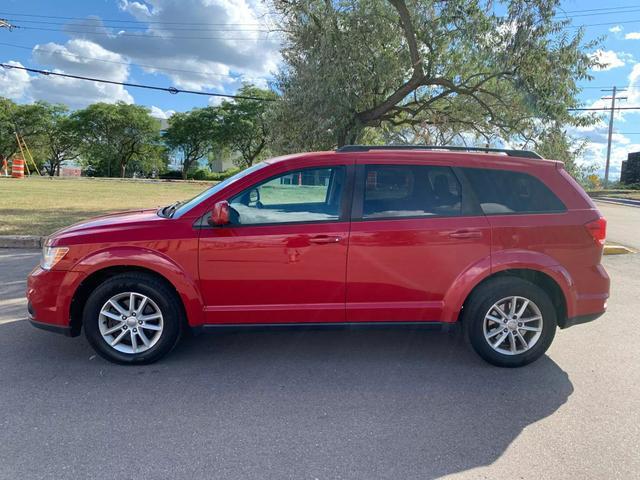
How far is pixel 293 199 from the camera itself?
12.9 ft

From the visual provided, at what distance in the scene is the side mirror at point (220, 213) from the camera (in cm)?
357

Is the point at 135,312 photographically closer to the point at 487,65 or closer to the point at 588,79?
the point at 487,65

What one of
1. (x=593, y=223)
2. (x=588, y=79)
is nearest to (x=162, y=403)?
(x=593, y=223)

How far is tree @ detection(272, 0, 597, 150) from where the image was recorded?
9328 mm

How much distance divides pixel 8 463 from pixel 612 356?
4.69 meters

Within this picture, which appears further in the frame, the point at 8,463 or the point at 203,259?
the point at 203,259

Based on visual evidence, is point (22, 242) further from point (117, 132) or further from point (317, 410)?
point (117, 132)

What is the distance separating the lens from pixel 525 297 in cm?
385

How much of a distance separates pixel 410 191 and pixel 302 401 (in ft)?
6.11

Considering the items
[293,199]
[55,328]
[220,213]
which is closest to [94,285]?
[55,328]

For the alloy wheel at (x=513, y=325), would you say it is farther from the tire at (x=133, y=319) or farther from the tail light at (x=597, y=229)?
the tire at (x=133, y=319)

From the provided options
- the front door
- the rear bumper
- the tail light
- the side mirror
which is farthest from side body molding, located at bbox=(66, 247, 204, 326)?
the tail light

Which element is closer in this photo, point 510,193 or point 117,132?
point 510,193

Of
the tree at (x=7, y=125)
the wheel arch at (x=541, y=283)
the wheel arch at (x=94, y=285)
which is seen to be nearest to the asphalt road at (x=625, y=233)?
the wheel arch at (x=541, y=283)
